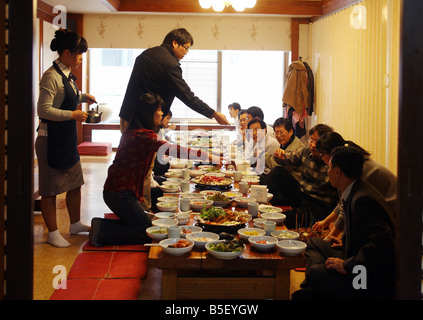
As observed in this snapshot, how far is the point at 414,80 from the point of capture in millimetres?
1437

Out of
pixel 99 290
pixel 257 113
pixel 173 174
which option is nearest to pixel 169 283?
pixel 99 290

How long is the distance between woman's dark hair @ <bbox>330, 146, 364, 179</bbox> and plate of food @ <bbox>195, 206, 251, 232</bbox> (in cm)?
64

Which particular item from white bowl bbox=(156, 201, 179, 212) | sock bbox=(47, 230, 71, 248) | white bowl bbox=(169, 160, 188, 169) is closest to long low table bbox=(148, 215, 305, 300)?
white bowl bbox=(156, 201, 179, 212)

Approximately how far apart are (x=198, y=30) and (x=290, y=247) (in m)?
6.91

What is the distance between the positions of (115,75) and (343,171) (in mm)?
8086

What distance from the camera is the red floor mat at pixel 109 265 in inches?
105

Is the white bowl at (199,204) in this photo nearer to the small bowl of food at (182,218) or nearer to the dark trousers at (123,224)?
the small bowl of food at (182,218)

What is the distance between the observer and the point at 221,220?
260 cm

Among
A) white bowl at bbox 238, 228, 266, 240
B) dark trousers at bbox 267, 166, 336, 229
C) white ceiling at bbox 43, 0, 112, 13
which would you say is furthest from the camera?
white ceiling at bbox 43, 0, 112, 13

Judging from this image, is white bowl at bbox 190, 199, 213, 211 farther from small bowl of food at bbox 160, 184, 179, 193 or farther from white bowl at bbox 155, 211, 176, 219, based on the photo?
small bowl of food at bbox 160, 184, 179, 193

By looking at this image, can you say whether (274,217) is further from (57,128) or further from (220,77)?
(220,77)

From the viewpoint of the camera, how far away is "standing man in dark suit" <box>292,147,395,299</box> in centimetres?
200
